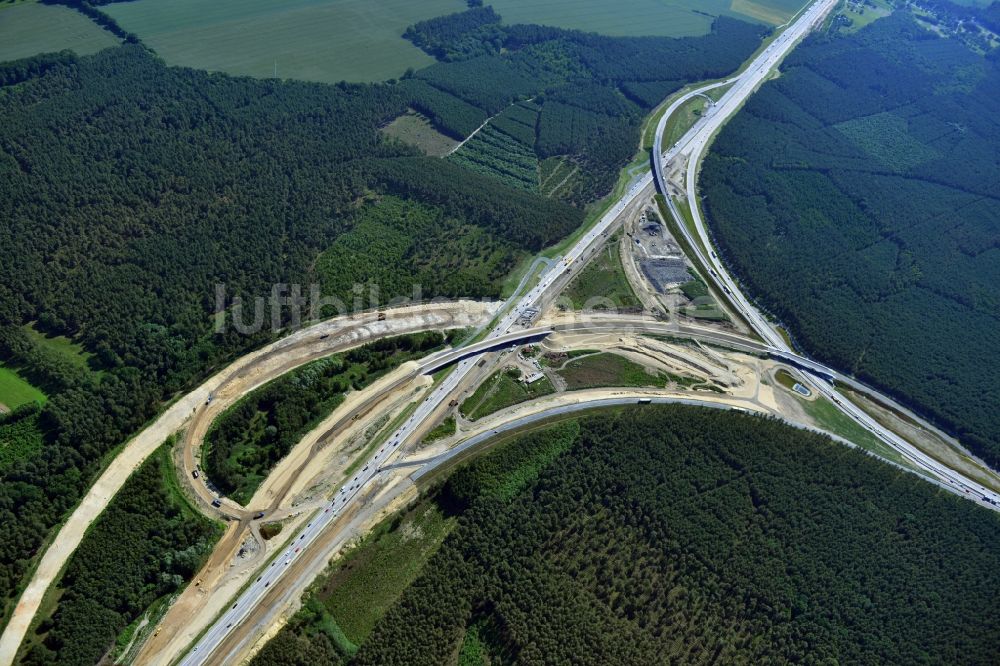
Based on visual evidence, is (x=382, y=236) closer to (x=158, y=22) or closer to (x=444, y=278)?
(x=444, y=278)

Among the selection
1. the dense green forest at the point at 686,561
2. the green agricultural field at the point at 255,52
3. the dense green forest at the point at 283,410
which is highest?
the green agricultural field at the point at 255,52

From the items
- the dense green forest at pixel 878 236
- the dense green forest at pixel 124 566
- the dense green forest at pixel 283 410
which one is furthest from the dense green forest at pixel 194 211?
the dense green forest at pixel 878 236

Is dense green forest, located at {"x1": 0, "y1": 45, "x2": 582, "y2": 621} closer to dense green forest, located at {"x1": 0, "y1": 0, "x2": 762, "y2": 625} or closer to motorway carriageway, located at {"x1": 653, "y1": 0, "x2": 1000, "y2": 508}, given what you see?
dense green forest, located at {"x1": 0, "y1": 0, "x2": 762, "y2": 625}

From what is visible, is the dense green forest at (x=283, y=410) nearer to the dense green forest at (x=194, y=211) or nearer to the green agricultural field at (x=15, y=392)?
the dense green forest at (x=194, y=211)

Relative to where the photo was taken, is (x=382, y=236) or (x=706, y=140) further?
(x=706, y=140)

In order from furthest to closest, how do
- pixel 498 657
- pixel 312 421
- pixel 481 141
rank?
pixel 481 141 < pixel 312 421 < pixel 498 657

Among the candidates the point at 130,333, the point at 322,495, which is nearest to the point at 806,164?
the point at 322,495

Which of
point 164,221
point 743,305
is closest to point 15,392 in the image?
point 164,221
